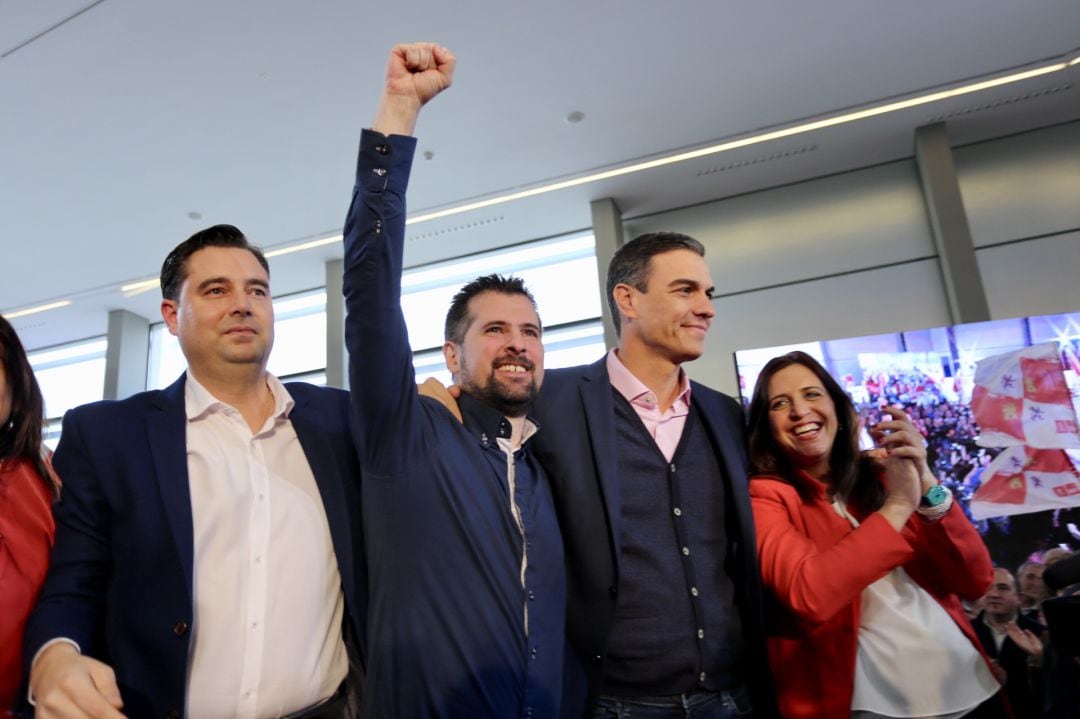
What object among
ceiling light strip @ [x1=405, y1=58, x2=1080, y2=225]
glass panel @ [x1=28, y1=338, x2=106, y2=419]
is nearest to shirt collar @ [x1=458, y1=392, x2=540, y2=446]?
ceiling light strip @ [x1=405, y1=58, x2=1080, y2=225]

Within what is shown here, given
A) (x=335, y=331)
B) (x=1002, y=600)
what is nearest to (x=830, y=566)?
(x=1002, y=600)

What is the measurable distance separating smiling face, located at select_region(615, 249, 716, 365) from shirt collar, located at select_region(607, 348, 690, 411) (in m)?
0.08

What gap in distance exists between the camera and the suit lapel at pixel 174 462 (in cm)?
137

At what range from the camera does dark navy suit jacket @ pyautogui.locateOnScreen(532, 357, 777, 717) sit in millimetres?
1632

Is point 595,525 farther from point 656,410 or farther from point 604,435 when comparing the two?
point 656,410

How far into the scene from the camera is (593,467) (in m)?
1.79

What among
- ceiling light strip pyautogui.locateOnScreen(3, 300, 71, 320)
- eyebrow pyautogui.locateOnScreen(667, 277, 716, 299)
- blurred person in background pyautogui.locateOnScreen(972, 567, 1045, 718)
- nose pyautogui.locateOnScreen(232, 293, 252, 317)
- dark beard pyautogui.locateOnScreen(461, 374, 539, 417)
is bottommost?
blurred person in background pyautogui.locateOnScreen(972, 567, 1045, 718)

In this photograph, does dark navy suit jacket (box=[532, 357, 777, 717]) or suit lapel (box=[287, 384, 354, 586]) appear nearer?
suit lapel (box=[287, 384, 354, 586])

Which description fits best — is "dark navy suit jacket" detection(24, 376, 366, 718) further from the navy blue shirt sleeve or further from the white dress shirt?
the navy blue shirt sleeve

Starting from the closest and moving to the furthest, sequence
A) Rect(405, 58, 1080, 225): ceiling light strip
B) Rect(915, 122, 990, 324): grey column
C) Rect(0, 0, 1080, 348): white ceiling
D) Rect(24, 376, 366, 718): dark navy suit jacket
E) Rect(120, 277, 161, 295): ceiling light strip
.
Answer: Rect(24, 376, 366, 718): dark navy suit jacket < Rect(0, 0, 1080, 348): white ceiling < Rect(405, 58, 1080, 225): ceiling light strip < Rect(915, 122, 990, 324): grey column < Rect(120, 277, 161, 295): ceiling light strip

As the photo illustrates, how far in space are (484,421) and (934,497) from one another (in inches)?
43.5

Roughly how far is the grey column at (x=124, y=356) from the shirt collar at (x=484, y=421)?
7394 mm

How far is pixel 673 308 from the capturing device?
6.73 feet

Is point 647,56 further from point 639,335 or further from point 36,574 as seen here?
point 36,574
